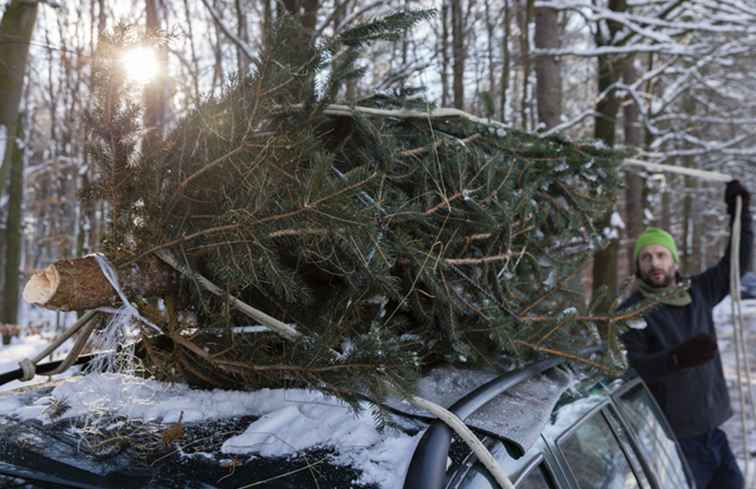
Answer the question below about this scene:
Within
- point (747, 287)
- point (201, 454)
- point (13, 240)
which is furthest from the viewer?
point (13, 240)

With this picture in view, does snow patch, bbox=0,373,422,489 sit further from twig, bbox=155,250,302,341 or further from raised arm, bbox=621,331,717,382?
raised arm, bbox=621,331,717,382

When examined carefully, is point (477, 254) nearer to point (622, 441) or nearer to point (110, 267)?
point (622, 441)

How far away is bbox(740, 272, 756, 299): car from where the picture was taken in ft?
13.7

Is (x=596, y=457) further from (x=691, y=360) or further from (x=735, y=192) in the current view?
(x=735, y=192)

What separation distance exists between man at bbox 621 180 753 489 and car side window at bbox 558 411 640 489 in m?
1.46

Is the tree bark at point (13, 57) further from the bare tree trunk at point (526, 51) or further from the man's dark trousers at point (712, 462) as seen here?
the bare tree trunk at point (526, 51)

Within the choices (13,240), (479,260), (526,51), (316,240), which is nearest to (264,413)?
(316,240)

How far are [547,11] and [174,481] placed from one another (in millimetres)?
6999

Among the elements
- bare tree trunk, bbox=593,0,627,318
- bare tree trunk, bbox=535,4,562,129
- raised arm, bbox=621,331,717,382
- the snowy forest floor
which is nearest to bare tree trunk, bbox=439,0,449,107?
bare tree trunk, bbox=535,4,562,129

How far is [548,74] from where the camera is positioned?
6797 mm

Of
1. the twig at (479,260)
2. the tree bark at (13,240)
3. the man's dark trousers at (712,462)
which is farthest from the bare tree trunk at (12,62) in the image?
the tree bark at (13,240)

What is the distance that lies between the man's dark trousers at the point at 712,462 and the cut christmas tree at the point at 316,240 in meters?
1.76

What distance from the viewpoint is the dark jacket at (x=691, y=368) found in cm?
367

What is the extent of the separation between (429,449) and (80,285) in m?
1.03
